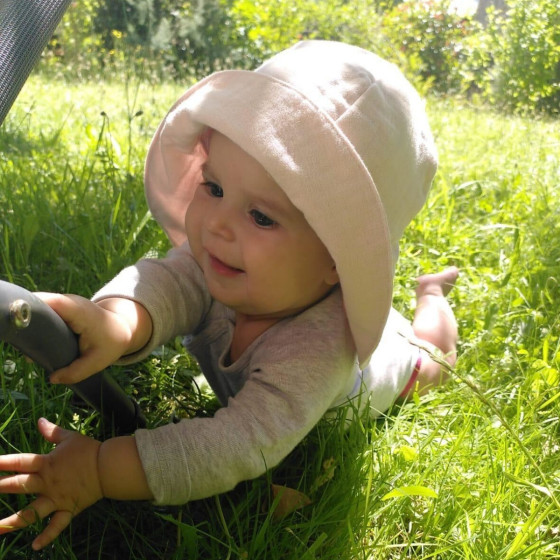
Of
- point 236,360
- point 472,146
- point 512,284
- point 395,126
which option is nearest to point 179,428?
point 236,360

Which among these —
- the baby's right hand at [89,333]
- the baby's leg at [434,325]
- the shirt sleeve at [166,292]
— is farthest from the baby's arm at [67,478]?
the baby's leg at [434,325]

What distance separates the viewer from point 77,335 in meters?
1.41

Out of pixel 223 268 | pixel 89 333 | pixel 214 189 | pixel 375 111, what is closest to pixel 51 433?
pixel 89 333

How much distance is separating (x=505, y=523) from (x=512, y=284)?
133cm

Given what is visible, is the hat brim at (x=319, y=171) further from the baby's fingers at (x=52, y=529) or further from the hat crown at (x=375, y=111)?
the baby's fingers at (x=52, y=529)

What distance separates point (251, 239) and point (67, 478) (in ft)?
1.92

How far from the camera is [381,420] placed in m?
2.15

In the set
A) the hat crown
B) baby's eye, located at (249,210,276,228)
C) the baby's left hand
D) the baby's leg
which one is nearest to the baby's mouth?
baby's eye, located at (249,210,276,228)

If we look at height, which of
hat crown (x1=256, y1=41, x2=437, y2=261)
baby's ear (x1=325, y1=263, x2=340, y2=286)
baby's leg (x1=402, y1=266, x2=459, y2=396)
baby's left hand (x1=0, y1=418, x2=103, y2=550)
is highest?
hat crown (x1=256, y1=41, x2=437, y2=261)

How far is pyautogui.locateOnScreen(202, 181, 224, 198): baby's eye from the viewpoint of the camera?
168cm

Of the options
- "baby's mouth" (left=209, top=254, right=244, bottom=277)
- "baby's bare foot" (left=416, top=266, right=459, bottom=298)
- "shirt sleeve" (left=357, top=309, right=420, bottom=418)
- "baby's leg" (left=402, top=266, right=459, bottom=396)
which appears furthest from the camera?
"baby's bare foot" (left=416, top=266, right=459, bottom=298)

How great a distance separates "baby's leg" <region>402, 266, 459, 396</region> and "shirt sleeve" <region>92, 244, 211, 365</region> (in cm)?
70

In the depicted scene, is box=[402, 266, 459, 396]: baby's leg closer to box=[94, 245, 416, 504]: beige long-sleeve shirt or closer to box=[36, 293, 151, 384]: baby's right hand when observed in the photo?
box=[94, 245, 416, 504]: beige long-sleeve shirt

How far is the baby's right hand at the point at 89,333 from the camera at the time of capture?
4.41 ft
